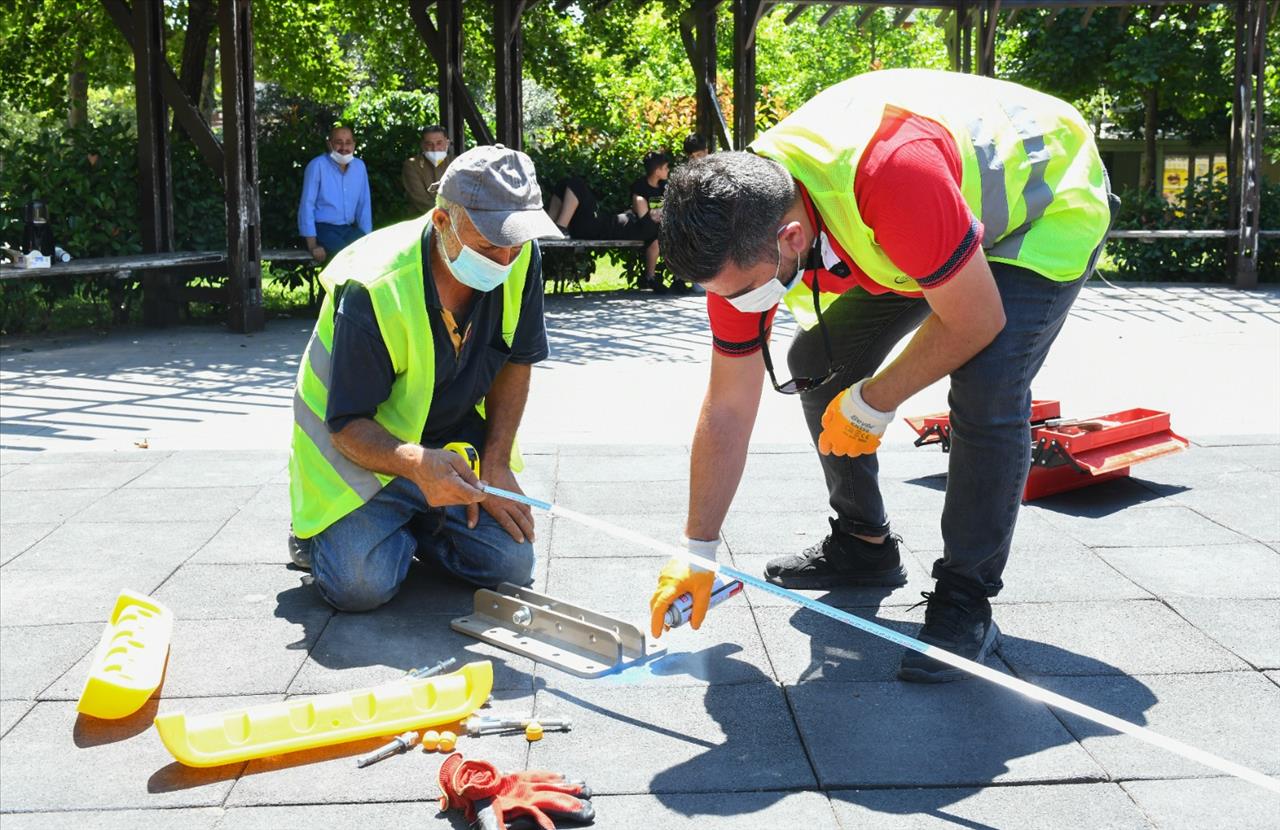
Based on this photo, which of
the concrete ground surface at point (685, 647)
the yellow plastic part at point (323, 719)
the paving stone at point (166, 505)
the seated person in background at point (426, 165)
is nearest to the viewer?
the concrete ground surface at point (685, 647)

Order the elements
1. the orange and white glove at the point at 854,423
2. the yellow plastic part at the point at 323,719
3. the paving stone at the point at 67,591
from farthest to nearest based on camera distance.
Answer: the paving stone at the point at 67,591
the orange and white glove at the point at 854,423
the yellow plastic part at the point at 323,719

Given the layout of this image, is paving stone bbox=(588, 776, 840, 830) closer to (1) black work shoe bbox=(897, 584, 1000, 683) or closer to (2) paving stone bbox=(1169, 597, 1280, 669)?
(1) black work shoe bbox=(897, 584, 1000, 683)

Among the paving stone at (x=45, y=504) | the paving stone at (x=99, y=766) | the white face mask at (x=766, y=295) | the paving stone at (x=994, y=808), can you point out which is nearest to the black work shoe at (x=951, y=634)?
the paving stone at (x=994, y=808)

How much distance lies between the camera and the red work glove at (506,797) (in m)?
2.62

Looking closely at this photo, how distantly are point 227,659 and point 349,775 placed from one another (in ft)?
2.74

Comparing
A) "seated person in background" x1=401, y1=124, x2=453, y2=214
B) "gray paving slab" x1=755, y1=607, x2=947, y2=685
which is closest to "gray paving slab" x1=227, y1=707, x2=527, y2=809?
"gray paving slab" x1=755, y1=607, x2=947, y2=685

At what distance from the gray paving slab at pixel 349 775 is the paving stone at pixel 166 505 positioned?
221 centimetres

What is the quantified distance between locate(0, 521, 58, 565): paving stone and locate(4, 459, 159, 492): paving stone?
0.59 meters

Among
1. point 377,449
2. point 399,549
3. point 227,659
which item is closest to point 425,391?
point 377,449

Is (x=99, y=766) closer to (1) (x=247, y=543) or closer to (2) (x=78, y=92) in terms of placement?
(1) (x=247, y=543)

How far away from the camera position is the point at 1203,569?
4316 millimetres

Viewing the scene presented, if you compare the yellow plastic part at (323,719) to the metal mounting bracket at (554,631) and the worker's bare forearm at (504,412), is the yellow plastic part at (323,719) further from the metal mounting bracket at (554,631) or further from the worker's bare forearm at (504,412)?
the worker's bare forearm at (504,412)

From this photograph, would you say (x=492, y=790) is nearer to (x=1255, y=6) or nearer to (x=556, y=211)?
(x=556, y=211)

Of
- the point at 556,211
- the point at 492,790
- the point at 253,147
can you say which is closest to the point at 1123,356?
the point at 556,211
